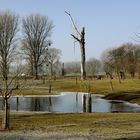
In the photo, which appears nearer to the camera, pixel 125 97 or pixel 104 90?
pixel 125 97

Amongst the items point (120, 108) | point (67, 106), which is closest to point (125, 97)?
point (120, 108)

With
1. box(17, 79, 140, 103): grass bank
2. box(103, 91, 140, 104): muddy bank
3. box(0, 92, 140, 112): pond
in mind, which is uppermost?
box(17, 79, 140, 103): grass bank

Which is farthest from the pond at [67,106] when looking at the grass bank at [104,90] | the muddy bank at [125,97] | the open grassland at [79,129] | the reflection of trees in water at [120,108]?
the open grassland at [79,129]

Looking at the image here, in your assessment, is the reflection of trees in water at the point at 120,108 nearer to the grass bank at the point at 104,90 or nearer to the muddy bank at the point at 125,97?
the grass bank at the point at 104,90

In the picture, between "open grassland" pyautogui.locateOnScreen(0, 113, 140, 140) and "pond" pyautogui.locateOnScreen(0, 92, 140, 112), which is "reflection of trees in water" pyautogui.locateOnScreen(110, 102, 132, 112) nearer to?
"pond" pyautogui.locateOnScreen(0, 92, 140, 112)

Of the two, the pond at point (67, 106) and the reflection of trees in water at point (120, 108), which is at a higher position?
the pond at point (67, 106)

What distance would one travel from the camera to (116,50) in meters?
108

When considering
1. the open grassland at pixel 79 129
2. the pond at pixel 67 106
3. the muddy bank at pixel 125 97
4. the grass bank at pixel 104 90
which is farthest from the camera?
the grass bank at pixel 104 90

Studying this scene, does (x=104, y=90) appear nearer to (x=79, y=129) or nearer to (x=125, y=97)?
(x=125, y=97)

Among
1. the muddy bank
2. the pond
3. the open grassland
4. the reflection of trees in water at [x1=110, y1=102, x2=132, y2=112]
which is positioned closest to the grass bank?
the muddy bank

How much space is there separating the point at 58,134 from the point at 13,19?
79534 millimetres

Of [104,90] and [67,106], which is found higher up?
[104,90]

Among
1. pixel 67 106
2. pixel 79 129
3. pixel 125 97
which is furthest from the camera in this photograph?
pixel 125 97

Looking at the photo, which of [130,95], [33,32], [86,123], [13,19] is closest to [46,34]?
[33,32]
